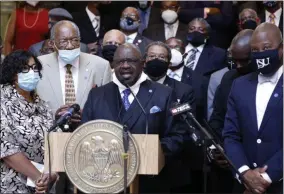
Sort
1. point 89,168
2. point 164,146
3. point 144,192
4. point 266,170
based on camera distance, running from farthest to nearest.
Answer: point 144,192
point 164,146
point 266,170
point 89,168

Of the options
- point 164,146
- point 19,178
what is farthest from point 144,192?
point 19,178

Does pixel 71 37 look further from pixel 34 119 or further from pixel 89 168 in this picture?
pixel 89 168

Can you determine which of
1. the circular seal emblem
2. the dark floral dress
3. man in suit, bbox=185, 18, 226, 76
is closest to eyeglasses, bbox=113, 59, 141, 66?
the dark floral dress

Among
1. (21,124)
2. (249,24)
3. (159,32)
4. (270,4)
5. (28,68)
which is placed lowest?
(21,124)

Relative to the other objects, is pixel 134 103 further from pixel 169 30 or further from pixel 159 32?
pixel 169 30

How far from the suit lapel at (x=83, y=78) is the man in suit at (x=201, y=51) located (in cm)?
178

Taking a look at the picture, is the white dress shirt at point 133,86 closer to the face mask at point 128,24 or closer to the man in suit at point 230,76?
the man in suit at point 230,76

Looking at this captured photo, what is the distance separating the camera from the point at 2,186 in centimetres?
598

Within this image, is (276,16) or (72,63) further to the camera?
(276,16)

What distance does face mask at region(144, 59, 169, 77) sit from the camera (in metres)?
7.50

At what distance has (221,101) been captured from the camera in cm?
700

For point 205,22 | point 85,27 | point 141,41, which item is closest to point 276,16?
point 205,22

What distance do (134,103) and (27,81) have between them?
2.91ft

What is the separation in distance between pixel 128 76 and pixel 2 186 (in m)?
1.35
